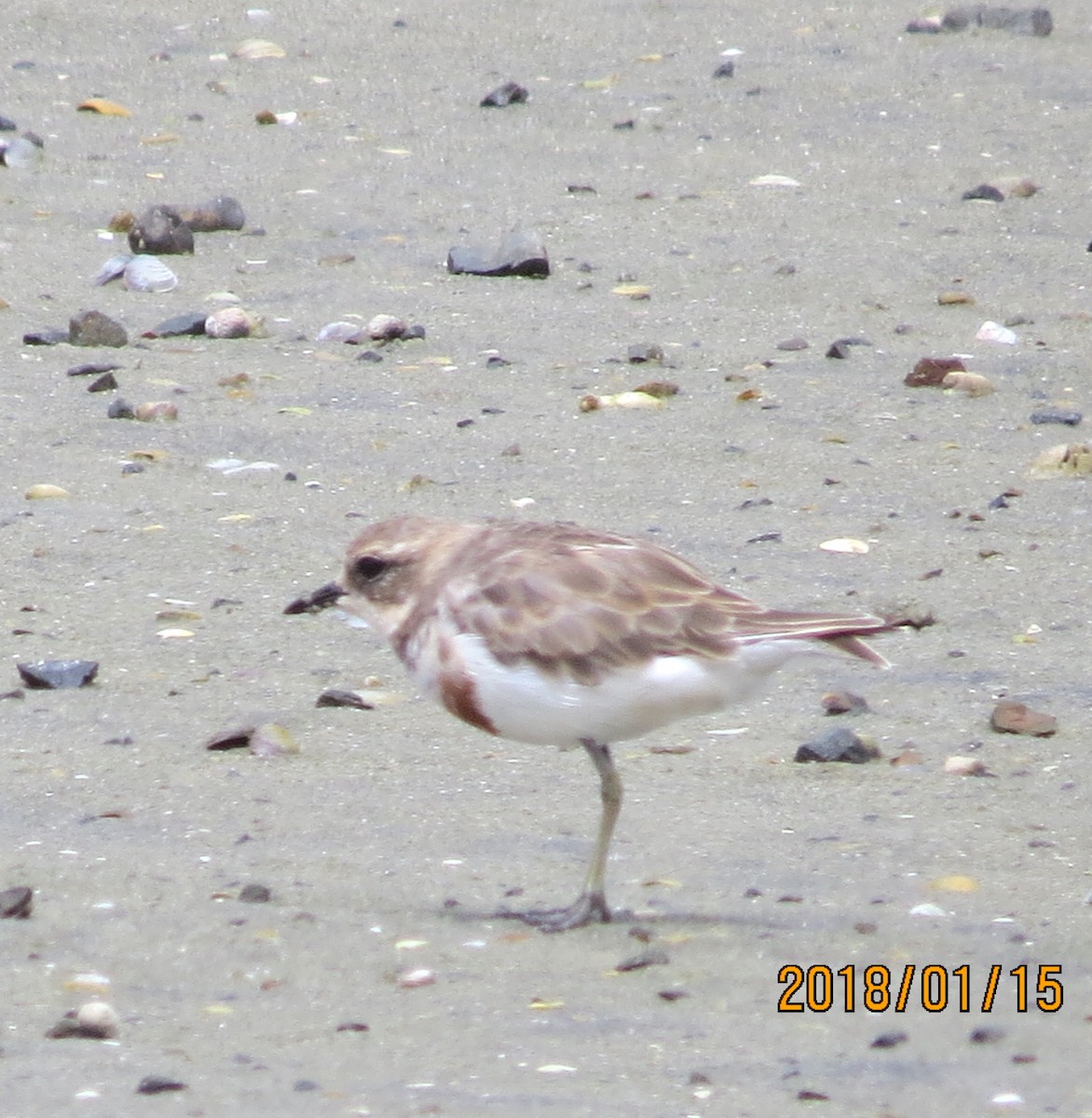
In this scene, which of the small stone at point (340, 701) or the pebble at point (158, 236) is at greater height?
the pebble at point (158, 236)

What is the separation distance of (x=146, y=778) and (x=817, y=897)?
1456 millimetres

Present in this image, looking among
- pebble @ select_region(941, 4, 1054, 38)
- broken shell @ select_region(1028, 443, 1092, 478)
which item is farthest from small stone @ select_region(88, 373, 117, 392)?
pebble @ select_region(941, 4, 1054, 38)

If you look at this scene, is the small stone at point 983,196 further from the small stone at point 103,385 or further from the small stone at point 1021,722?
the small stone at point 1021,722

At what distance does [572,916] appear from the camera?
408cm

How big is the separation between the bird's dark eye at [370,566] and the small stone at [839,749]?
43.6 inches

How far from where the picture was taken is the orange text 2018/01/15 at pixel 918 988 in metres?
3.71

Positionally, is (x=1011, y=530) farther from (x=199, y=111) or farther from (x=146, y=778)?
(x=199, y=111)

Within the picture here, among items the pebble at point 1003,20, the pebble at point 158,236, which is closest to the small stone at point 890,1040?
the pebble at point 158,236

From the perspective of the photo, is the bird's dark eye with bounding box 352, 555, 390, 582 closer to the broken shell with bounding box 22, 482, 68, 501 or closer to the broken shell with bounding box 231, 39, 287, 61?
the broken shell with bounding box 22, 482, 68, 501

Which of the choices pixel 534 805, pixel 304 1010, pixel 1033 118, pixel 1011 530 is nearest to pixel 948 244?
pixel 1033 118

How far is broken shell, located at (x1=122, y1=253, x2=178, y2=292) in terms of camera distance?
339 inches

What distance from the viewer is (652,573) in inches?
169

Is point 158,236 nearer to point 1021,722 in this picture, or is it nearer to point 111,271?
point 111,271

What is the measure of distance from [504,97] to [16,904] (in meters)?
7.55
